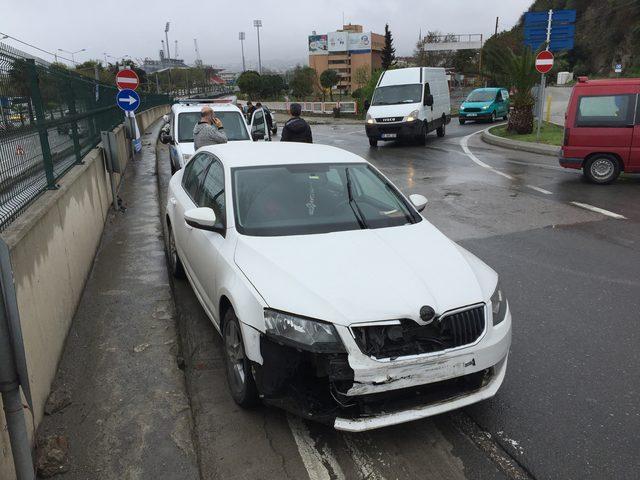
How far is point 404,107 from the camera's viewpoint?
744 inches

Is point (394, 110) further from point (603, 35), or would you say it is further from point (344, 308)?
point (603, 35)

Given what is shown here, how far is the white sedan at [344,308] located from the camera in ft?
10.0

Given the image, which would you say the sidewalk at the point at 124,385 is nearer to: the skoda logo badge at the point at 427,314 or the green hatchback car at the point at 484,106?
the skoda logo badge at the point at 427,314

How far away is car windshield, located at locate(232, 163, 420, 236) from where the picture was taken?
4141mm

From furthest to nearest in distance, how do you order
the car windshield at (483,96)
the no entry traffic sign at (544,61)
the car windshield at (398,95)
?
the car windshield at (483,96), the car windshield at (398,95), the no entry traffic sign at (544,61)

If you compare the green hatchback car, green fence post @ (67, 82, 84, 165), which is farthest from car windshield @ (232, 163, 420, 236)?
the green hatchback car

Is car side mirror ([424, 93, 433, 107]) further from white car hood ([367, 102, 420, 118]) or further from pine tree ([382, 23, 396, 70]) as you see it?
pine tree ([382, 23, 396, 70])

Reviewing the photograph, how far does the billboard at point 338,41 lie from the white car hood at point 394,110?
138584mm

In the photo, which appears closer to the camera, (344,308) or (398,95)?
(344,308)

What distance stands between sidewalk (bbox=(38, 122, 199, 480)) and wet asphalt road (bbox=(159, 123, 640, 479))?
18 cm

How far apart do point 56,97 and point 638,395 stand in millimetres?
6481

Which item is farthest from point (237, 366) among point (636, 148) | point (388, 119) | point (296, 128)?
point (388, 119)

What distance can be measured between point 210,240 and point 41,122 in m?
2.31

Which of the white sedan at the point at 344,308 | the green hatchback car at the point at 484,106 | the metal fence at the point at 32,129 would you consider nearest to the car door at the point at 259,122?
the metal fence at the point at 32,129
